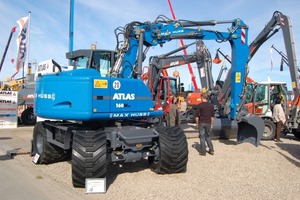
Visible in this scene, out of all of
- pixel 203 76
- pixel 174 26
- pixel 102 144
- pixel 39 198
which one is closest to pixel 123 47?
pixel 174 26

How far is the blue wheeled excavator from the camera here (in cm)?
614

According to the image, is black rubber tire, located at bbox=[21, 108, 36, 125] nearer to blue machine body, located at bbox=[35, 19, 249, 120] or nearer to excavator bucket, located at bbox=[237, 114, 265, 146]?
blue machine body, located at bbox=[35, 19, 249, 120]

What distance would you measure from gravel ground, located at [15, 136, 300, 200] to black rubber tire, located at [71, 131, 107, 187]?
0.28m

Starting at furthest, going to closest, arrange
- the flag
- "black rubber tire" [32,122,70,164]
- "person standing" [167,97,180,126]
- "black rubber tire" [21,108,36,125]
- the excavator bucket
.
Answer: the flag
"black rubber tire" [21,108,36,125]
"person standing" [167,97,180,126]
the excavator bucket
"black rubber tire" [32,122,70,164]

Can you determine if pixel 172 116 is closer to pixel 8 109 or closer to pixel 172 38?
pixel 172 38

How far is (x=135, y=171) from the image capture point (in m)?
7.32

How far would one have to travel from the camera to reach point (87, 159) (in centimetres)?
592

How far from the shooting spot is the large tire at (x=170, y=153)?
22.3 ft

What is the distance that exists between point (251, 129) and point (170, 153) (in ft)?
16.0

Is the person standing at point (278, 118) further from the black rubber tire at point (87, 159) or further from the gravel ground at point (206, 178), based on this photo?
the black rubber tire at point (87, 159)

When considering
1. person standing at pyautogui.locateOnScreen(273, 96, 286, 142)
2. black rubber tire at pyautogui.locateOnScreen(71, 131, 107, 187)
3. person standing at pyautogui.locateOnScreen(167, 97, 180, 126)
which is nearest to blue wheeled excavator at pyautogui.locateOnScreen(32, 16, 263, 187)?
black rubber tire at pyautogui.locateOnScreen(71, 131, 107, 187)

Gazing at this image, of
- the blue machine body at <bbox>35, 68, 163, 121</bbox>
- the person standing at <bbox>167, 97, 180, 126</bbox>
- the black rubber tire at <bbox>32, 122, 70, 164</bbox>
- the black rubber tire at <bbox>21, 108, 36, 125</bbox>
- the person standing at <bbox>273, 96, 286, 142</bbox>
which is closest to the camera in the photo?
the blue machine body at <bbox>35, 68, 163, 121</bbox>

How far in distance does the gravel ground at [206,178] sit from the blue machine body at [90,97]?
1.33m

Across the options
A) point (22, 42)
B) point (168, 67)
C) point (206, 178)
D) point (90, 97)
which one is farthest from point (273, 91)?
point (22, 42)
